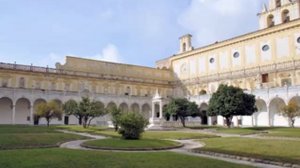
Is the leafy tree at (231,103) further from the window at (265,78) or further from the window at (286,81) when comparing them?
the window at (265,78)

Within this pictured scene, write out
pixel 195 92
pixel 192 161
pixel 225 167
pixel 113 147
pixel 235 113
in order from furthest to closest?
pixel 195 92 < pixel 235 113 < pixel 113 147 < pixel 192 161 < pixel 225 167

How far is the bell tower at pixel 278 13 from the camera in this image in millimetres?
59272

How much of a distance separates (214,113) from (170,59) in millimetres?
41842

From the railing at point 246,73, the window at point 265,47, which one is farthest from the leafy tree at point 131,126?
Result: the window at point 265,47

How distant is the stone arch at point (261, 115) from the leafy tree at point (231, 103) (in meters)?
10.6

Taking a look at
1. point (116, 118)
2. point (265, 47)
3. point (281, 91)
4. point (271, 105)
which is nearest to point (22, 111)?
point (116, 118)

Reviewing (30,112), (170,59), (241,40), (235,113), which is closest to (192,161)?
(235,113)

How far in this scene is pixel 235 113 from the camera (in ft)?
129

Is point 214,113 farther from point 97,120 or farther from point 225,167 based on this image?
point 225,167

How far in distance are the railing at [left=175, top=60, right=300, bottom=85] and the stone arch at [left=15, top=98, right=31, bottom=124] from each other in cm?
3583

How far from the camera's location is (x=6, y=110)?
52.0 meters

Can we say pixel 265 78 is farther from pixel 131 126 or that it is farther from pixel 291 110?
pixel 131 126

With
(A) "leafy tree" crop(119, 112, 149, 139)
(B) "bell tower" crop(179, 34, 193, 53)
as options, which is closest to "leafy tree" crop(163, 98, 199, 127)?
(A) "leafy tree" crop(119, 112, 149, 139)

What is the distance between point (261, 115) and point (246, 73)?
→ 12624 mm
